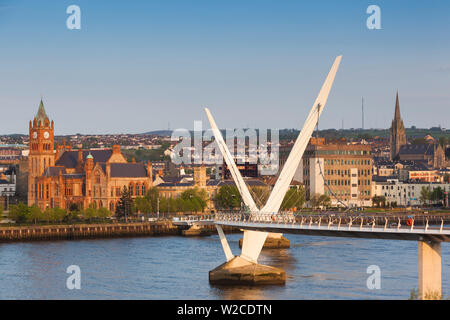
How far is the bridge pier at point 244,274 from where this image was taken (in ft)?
195

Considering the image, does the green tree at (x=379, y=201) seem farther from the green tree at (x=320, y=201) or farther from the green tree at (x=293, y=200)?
the green tree at (x=293, y=200)

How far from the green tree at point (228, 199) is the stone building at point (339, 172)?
14101mm

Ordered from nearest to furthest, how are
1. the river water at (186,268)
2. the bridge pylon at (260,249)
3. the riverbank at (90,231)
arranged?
the river water at (186,268) → the bridge pylon at (260,249) → the riverbank at (90,231)

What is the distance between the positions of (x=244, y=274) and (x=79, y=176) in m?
70.9

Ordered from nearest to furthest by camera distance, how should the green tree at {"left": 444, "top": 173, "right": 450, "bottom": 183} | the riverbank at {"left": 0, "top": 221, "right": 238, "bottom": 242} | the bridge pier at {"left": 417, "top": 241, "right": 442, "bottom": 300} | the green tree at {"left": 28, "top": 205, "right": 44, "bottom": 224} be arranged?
the bridge pier at {"left": 417, "top": 241, "right": 442, "bottom": 300} < the riverbank at {"left": 0, "top": 221, "right": 238, "bottom": 242} < the green tree at {"left": 28, "top": 205, "right": 44, "bottom": 224} < the green tree at {"left": 444, "top": 173, "right": 450, "bottom": 183}

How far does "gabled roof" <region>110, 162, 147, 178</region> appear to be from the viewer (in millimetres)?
125562

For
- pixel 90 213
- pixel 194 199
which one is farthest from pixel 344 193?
pixel 90 213

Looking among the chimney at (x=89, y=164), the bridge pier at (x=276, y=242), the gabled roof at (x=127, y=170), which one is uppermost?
the chimney at (x=89, y=164)

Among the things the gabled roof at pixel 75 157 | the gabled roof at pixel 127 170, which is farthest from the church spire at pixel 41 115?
the gabled roof at pixel 127 170

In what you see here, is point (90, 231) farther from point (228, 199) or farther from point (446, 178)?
point (446, 178)

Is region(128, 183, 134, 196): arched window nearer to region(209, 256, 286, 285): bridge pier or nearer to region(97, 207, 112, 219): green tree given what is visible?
region(97, 207, 112, 219): green tree

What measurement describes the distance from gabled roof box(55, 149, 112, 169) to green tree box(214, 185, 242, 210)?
16.9m

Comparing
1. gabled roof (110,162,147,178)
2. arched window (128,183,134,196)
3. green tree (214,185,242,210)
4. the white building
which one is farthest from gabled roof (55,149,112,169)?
the white building
